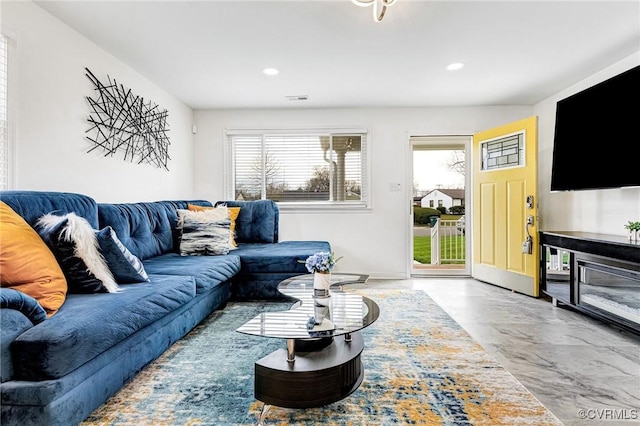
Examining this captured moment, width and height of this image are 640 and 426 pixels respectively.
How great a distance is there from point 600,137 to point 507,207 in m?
1.23

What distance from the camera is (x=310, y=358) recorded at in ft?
5.16

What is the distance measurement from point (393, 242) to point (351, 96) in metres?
2.02

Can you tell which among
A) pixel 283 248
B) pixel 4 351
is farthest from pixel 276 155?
pixel 4 351

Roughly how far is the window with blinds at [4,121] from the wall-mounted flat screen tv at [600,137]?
4493 millimetres

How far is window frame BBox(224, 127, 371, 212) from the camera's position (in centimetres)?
468

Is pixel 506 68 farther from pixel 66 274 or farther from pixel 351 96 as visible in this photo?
pixel 66 274

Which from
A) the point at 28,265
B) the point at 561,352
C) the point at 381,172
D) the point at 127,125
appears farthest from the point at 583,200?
the point at 127,125

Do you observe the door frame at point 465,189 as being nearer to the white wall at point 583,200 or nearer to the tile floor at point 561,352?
the white wall at point 583,200

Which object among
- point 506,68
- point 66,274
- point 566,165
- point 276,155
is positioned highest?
point 506,68

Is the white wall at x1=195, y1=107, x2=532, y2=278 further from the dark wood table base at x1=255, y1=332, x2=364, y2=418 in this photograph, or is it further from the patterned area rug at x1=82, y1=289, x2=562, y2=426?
the dark wood table base at x1=255, y1=332, x2=364, y2=418

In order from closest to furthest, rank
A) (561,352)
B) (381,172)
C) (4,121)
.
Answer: (4,121) → (561,352) → (381,172)

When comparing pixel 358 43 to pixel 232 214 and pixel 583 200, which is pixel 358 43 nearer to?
pixel 232 214

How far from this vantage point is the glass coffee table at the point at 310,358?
57.0 inches

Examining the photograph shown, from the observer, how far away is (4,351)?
46.7 inches
